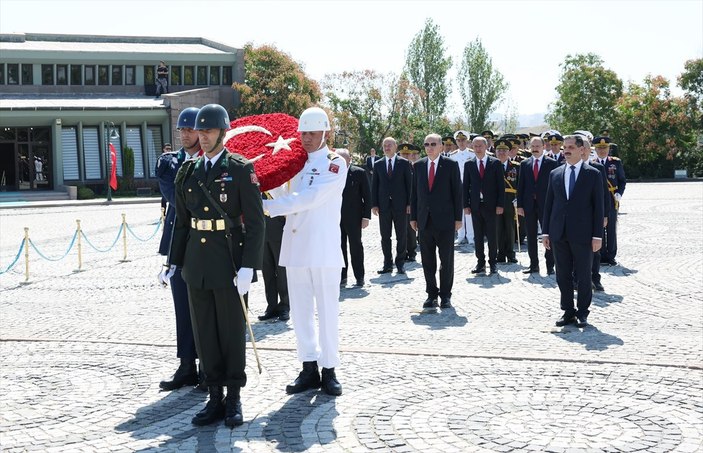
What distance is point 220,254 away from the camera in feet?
20.1

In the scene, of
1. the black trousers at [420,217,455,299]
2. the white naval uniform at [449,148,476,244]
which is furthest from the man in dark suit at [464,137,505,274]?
the black trousers at [420,217,455,299]

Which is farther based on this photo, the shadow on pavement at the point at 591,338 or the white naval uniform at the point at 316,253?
Answer: the shadow on pavement at the point at 591,338

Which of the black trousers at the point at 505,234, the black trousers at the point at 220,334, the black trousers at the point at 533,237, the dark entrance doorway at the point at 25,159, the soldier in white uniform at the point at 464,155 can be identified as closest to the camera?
the black trousers at the point at 220,334

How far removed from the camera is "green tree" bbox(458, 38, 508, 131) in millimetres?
67500

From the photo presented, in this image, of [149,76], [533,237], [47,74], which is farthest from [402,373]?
[149,76]

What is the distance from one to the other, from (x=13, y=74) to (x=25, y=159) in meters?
4.99

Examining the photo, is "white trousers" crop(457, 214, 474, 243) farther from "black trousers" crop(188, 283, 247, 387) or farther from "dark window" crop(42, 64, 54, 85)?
"dark window" crop(42, 64, 54, 85)

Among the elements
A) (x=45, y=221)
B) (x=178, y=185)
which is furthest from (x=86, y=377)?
(x=45, y=221)

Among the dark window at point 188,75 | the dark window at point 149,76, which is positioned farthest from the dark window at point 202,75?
the dark window at point 149,76

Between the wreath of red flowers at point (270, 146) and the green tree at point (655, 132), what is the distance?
51.6 metres

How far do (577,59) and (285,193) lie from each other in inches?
2306

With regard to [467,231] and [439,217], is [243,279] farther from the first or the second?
[467,231]

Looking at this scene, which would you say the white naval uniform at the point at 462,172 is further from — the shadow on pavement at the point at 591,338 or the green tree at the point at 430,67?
the green tree at the point at 430,67

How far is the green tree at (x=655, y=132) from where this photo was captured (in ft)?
181
